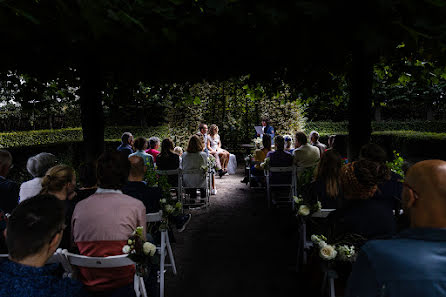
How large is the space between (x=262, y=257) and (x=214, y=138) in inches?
251

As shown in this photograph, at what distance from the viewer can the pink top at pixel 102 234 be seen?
7.61 ft

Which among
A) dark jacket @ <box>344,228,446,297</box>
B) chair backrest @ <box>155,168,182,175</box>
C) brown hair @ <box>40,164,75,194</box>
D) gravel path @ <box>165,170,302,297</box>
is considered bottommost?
gravel path @ <box>165,170,302,297</box>

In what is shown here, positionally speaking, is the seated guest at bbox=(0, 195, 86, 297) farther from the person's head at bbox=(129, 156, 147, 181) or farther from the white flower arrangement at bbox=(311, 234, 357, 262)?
the person's head at bbox=(129, 156, 147, 181)

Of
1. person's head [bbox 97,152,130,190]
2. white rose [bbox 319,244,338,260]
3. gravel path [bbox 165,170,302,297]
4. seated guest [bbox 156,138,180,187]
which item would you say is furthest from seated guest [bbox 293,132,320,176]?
person's head [bbox 97,152,130,190]

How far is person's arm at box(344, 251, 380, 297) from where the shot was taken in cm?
123

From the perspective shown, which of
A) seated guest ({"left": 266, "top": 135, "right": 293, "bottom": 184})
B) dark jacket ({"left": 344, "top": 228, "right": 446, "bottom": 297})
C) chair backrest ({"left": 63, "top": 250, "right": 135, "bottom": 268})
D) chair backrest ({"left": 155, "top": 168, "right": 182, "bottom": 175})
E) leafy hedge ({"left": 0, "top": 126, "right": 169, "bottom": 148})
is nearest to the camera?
dark jacket ({"left": 344, "top": 228, "right": 446, "bottom": 297})

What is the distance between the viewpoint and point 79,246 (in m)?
2.42

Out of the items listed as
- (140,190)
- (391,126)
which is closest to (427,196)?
(140,190)

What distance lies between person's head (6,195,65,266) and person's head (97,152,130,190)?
3.64ft

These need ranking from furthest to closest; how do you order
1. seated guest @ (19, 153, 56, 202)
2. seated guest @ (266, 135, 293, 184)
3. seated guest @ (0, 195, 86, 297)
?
seated guest @ (266, 135, 293, 184)
seated guest @ (19, 153, 56, 202)
seated guest @ (0, 195, 86, 297)

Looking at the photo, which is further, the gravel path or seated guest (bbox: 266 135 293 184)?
seated guest (bbox: 266 135 293 184)

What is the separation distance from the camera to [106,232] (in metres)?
2.38

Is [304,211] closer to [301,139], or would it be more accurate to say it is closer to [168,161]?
[301,139]

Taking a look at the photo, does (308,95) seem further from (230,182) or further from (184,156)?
(230,182)
